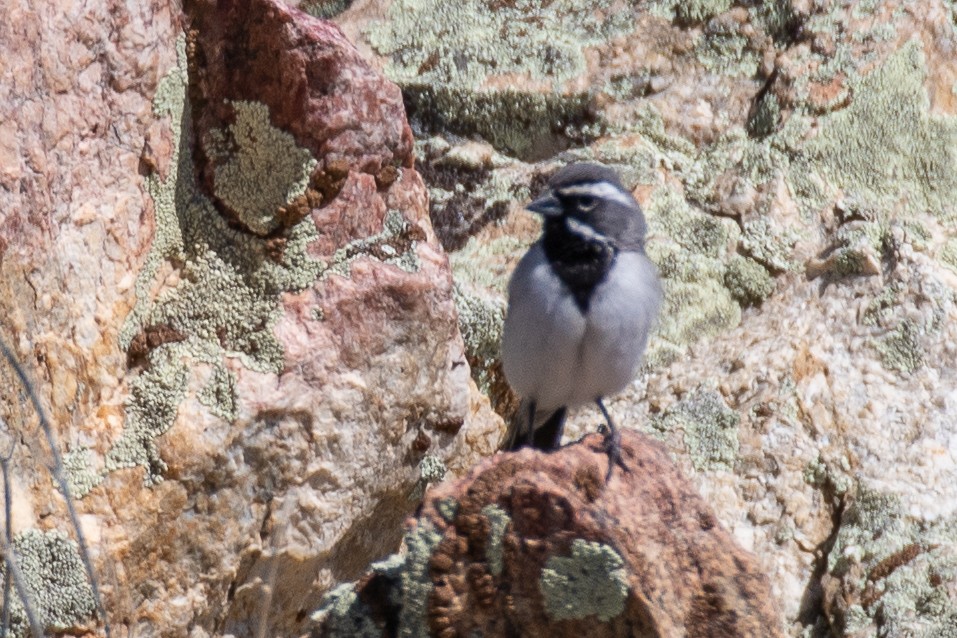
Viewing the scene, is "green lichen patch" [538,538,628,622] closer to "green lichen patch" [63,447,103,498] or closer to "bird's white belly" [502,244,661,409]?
"green lichen patch" [63,447,103,498]

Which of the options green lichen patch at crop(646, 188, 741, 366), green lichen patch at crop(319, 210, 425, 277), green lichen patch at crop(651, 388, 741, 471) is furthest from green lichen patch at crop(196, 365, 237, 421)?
green lichen patch at crop(646, 188, 741, 366)

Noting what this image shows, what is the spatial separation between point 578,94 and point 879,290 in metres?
1.94

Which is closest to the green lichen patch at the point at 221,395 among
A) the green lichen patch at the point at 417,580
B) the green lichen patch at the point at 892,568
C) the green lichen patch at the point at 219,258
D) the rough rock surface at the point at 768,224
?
the green lichen patch at the point at 219,258

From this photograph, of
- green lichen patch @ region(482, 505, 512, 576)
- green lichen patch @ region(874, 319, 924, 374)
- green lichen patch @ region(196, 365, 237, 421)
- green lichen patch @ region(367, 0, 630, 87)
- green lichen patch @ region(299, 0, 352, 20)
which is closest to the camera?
green lichen patch @ region(482, 505, 512, 576)

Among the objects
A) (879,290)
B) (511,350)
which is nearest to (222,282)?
(511,350)

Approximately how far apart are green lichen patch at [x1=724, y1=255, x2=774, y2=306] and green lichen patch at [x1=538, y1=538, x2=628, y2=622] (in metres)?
2.82

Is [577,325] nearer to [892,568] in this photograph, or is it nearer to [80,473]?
[892,568]

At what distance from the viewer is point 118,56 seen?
485 centimetres

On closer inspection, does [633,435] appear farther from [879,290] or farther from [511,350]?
[879,290]

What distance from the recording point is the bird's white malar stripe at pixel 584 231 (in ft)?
17.7

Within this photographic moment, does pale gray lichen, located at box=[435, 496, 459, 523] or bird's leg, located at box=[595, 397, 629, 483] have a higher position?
bird's leg, located at box=[595, 397, 629, 483]

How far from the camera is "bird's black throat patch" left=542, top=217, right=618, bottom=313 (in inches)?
214

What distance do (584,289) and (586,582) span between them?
213 centimetres

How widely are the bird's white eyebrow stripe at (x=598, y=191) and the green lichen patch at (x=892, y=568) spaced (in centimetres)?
166
